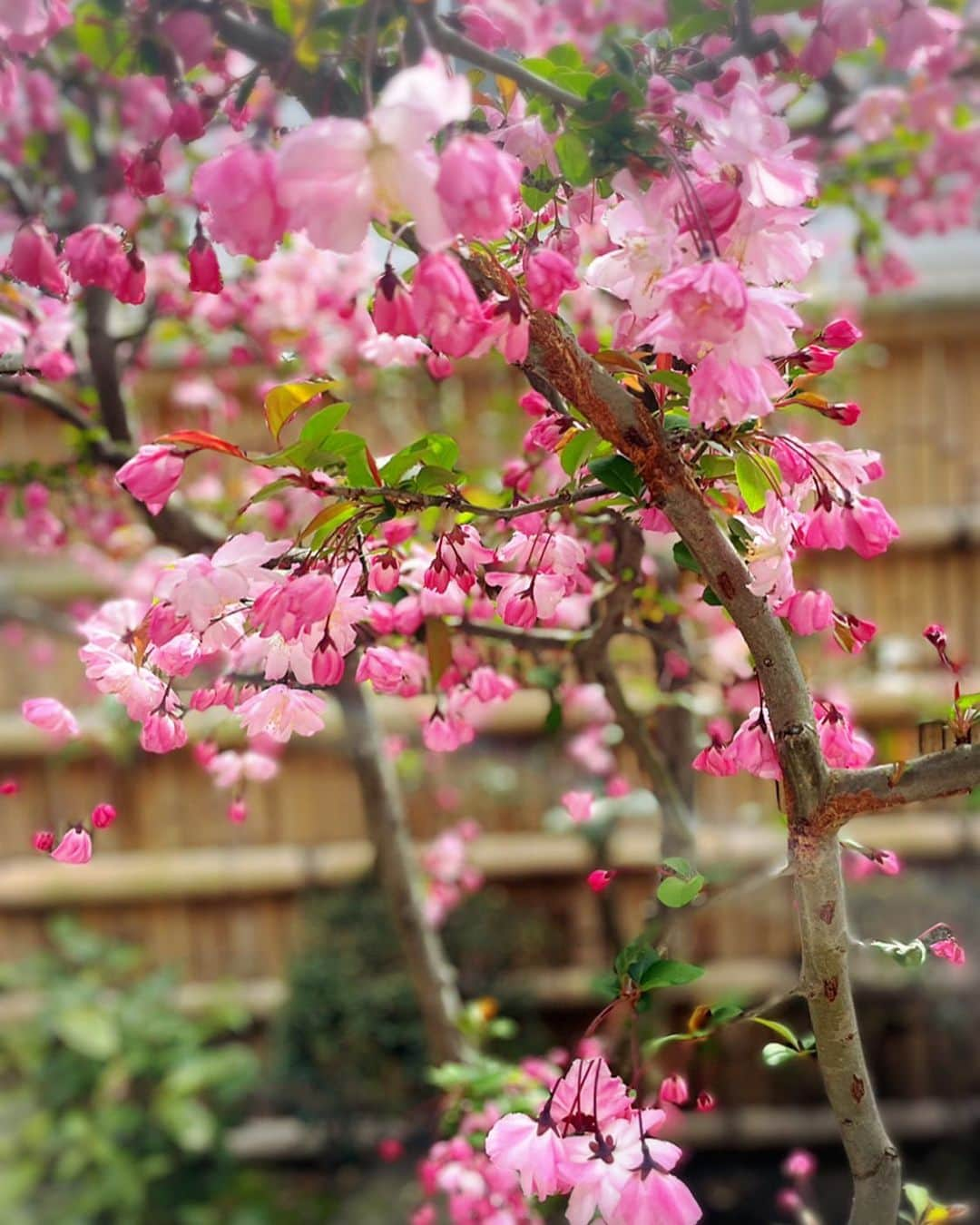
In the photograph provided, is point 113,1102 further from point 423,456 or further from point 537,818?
point 423,456

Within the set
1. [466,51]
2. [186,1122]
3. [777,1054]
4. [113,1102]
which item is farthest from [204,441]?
[113,1102]

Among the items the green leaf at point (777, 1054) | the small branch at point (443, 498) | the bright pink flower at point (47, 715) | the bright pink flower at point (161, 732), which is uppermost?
the small branch at point (443, 498)

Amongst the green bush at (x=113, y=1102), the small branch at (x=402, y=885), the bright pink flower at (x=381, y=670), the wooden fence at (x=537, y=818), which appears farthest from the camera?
the wooden fence at (x=537, y=818)

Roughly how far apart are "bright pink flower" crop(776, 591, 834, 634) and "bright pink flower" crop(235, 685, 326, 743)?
0.34 metres

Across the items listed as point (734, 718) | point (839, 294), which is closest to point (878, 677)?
point (839, 294)

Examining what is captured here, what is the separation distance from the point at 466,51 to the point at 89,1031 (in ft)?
7.81

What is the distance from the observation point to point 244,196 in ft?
1.50

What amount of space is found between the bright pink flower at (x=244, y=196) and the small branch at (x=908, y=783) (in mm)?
467

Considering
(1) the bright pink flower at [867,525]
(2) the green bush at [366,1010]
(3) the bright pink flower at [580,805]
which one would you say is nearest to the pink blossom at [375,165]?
(1) the bright pink flower at [867,525]

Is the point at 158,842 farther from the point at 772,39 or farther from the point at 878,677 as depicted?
the point at 772,39

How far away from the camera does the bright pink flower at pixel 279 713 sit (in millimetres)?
719

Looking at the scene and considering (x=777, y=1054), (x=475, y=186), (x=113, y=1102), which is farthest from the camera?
(x=113, y=1102)

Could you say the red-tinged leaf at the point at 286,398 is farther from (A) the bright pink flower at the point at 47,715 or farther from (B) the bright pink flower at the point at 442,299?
(A) the bright pink flower at the point at 47,715

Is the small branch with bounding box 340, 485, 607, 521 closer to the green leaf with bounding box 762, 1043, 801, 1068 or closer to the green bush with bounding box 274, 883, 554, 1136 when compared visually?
the green leaf with bounding box 762, 1043, 801, 1068
